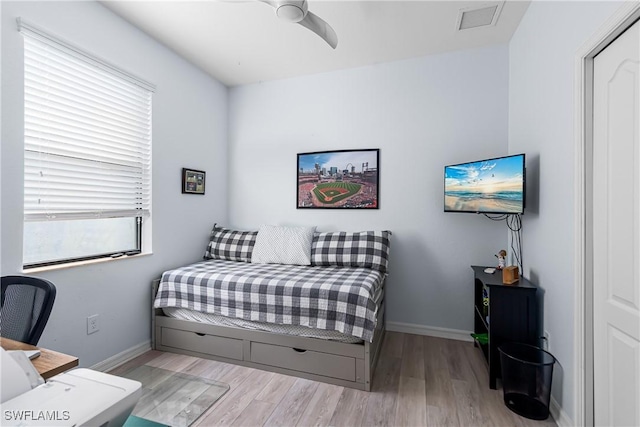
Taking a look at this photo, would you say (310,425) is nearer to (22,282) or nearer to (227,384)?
(227,384)

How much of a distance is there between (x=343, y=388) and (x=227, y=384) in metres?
0.83

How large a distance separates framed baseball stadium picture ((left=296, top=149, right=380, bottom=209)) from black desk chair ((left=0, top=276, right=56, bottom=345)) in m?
2.42

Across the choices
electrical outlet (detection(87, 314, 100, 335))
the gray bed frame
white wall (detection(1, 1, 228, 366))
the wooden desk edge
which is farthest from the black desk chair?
the gray bed frame

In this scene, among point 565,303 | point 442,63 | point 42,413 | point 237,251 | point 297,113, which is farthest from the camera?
point 297,113

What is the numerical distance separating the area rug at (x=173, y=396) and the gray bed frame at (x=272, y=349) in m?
0.27

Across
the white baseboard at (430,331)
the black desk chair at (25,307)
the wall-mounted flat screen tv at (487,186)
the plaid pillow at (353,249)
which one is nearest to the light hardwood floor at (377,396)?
the white baseboard at (430,331)

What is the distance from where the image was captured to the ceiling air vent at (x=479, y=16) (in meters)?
2.30

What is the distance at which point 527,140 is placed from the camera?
2.34 meters

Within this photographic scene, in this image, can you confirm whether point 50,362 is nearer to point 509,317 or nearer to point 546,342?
point 509,317

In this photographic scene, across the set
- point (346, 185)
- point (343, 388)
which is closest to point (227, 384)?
point (343, 388)

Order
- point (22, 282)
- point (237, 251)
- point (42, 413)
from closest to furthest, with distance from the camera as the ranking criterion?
point (42, 413) → point (22, 282) → point (237, 251)

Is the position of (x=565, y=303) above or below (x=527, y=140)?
below

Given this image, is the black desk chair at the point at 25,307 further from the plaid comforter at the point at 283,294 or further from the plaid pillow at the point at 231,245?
the plaid pillow at the point at 231,245

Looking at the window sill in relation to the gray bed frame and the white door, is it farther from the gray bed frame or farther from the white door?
the white door
